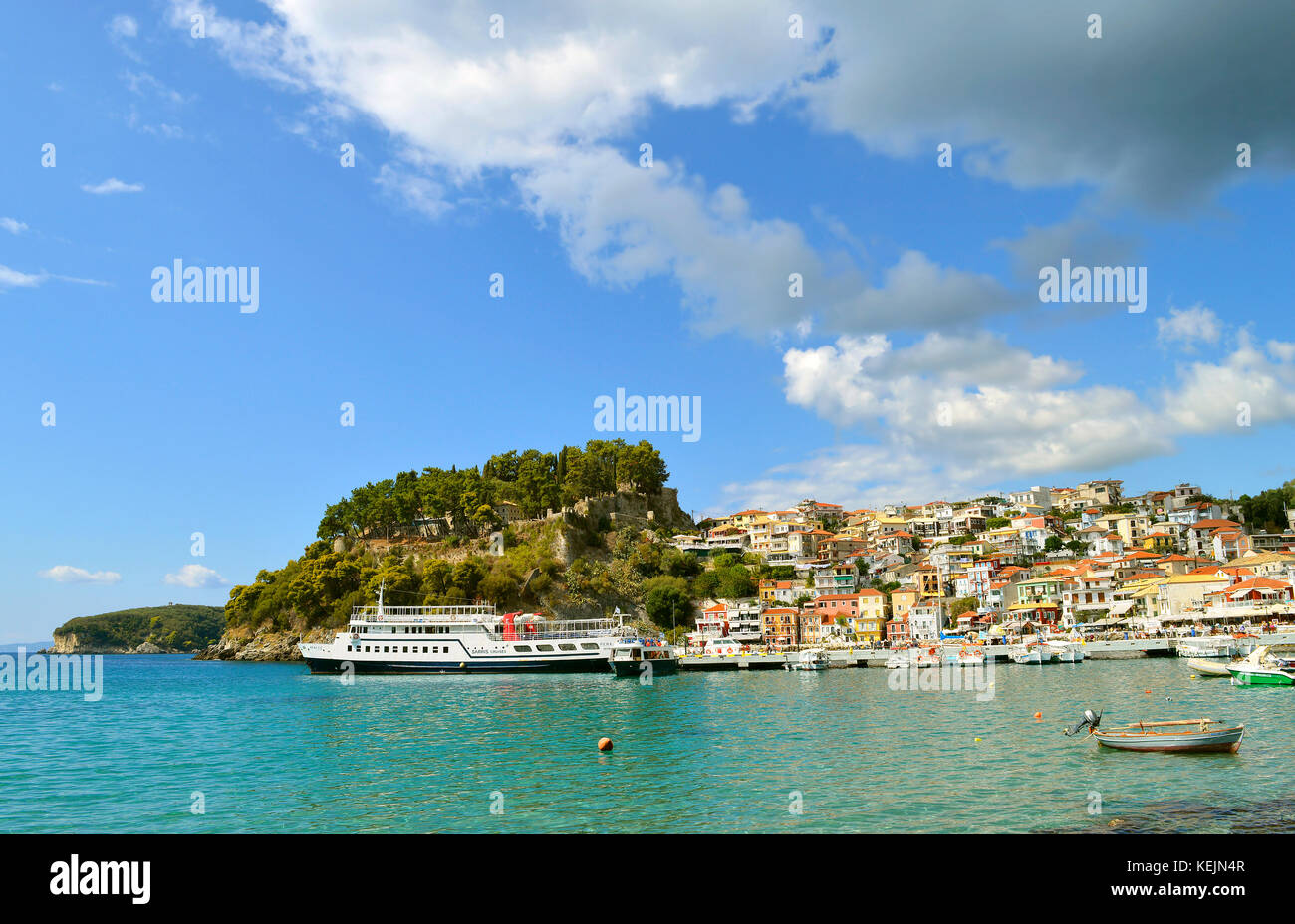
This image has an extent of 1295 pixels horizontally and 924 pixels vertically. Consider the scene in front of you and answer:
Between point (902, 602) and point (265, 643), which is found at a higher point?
point (902, 602)

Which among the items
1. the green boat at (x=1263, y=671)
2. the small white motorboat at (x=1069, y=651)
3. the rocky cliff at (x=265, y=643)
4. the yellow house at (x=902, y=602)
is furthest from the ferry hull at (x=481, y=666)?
the green boat at (x=1263, y=671)

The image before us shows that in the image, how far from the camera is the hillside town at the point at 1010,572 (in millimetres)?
70688

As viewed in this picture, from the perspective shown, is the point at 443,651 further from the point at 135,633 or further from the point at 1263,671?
the point at 135,633

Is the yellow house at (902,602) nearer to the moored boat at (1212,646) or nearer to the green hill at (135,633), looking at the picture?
the moored boat at (1212,646)

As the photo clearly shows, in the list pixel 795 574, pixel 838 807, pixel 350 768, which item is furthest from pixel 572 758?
pixel 795 574

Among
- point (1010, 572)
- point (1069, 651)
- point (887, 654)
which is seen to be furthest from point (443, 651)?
point (1010, 572)

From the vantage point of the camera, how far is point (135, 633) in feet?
531

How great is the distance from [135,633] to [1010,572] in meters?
161

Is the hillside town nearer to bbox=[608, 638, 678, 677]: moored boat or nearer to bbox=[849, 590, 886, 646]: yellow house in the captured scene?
Result: bbox=[849, 590, 886, 646]: yellow house
